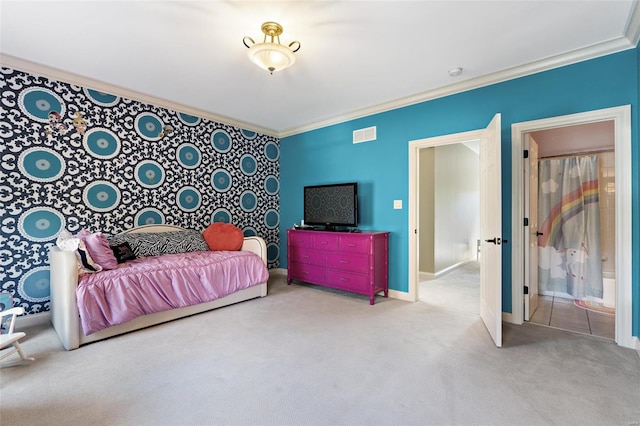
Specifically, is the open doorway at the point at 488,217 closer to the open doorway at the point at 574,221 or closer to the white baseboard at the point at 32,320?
the open doorway at the point at 574,221

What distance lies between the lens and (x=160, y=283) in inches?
110

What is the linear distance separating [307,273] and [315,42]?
2935 millimetres

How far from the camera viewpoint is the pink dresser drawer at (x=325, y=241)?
152 inches

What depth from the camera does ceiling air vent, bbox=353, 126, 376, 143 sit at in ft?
13.1

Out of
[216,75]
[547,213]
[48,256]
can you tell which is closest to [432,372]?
[547,213]

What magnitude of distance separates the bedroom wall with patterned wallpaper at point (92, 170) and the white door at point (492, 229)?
3.47m

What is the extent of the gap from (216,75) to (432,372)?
132 inches

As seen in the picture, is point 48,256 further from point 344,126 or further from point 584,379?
point 584,379

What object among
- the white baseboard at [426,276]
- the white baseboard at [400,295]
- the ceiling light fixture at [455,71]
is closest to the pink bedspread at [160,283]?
the white baseboard at [400,295]

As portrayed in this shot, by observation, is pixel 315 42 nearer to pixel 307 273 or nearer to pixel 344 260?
pixel 344 260

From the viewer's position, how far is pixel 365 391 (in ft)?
5.85

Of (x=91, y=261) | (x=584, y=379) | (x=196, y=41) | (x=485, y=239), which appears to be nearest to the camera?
(x=584, y=379)

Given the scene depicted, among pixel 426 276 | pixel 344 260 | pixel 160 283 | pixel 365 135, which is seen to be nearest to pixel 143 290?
pixel 160 283

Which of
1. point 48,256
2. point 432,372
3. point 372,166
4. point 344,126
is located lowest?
point 432,372
